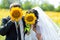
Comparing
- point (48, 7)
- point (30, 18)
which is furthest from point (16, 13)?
point (48, 7)

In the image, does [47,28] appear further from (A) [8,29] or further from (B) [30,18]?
(B) [30,18]

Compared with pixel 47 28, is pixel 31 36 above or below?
above

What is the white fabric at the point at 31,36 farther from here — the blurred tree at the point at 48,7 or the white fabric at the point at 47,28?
the blurred tree at the point at 48,7

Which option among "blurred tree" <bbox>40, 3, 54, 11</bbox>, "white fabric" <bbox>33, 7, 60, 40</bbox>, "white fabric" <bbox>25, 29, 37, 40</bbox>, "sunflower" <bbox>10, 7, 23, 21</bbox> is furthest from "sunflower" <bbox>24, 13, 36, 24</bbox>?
"blurred tree" <bbox>40, 3, 54, 11</bbox>

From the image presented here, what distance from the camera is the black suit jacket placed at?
237 centimetres

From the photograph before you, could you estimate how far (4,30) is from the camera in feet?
7.81

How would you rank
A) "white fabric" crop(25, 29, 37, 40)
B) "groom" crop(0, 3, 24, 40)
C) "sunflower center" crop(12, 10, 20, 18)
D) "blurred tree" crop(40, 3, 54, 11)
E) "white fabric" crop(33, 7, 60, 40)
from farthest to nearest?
1. "blurred tree" crop(40, 3, 54, 11)
2. "white fabric" crop(33, 7, 60, 40)
3. "white fabric" crop(25, 29, 37, 40)
4. "groom" crop(0, 3, 24, 40)
5. "sunflower center" crop(12, 10, 20, 18)

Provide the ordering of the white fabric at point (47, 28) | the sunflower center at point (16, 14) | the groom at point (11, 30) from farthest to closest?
the white fabric at point (47, 28), the groom at point (11, 30), the sunflower center at point (16, 14)

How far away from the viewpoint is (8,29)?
2.41m

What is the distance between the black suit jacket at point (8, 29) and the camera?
237 centimetres

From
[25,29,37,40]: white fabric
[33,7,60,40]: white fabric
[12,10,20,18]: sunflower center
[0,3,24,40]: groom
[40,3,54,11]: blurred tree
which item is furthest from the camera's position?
[40,3,54,11]: blurred tree

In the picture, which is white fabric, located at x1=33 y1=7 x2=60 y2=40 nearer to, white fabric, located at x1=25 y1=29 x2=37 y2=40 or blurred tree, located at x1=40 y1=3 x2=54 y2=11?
white fabric, located at x1=25 y1=29 x2=37 y2=40

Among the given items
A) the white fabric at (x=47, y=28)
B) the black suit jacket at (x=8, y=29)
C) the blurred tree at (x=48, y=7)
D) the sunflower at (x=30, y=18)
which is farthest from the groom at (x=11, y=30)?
the blurred tree at (x=48, y=7)

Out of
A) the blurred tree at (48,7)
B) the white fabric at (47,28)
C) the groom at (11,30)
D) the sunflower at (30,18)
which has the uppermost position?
the sunflower at (30,18)
